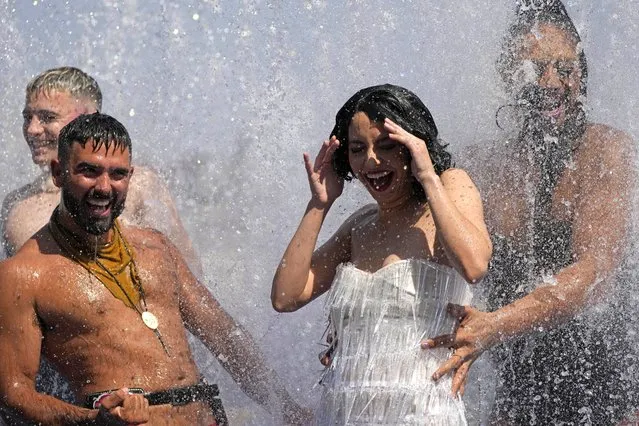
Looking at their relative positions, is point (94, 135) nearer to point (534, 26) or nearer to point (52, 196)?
point (52, 196)

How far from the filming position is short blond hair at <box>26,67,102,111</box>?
17.6 feet

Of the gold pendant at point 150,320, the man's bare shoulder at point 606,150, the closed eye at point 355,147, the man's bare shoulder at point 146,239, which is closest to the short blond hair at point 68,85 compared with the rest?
the man's bare shoulder at point 146,239

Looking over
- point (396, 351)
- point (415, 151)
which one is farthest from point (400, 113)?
point (396, 351)

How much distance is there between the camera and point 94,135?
412cm

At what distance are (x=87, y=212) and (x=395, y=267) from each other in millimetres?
1150

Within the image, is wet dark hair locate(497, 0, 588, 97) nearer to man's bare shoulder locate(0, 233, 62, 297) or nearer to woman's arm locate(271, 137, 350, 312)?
woman's arm locate(271, 137, 350, 312)

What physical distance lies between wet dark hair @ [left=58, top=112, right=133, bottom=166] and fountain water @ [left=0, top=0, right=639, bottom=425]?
1.39 meters

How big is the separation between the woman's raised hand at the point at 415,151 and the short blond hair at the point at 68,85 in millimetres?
2173

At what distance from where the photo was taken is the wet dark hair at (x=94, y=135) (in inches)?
162

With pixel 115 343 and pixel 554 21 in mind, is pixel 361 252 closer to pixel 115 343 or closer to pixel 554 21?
pixel 115 343

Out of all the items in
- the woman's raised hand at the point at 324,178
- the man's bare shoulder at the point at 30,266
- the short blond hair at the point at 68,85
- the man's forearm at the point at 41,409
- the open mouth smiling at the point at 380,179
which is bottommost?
the man's forearm at the point at 41,409

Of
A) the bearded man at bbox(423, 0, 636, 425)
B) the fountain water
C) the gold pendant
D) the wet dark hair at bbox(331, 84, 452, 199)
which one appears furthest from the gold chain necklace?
the bearded man at bbox(423, 0, 636, 425)

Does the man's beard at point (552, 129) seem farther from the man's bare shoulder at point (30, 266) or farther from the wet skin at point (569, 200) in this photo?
the man's bare shoulder at point (30, 266)

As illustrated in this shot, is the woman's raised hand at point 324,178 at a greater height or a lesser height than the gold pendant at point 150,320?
greater
